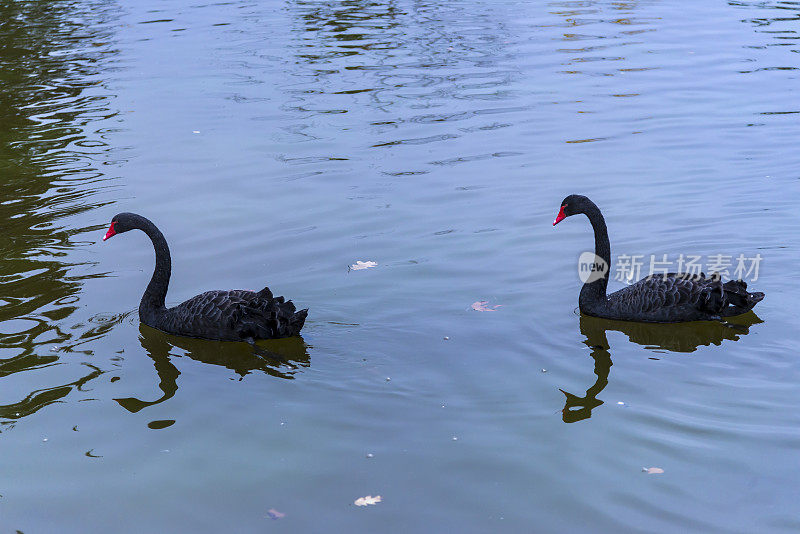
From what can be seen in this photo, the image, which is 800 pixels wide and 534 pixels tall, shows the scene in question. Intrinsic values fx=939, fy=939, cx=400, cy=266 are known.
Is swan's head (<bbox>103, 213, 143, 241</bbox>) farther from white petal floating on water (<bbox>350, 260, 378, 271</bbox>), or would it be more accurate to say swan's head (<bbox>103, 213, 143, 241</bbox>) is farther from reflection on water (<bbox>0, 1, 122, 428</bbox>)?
white petal floating on water (<bbox>350, 260, 378, 271</bbox>)

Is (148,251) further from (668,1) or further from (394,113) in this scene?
(668,1)

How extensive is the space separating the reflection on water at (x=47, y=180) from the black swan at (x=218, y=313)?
0.48m

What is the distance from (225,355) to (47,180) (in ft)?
15.9

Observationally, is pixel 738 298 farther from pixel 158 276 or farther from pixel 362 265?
pixel 158 276

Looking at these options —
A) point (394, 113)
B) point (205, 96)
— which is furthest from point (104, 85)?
point (394, 113)

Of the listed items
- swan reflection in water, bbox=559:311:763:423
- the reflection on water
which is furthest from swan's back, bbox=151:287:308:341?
swan reflection in water, bbox=559:311:763:423

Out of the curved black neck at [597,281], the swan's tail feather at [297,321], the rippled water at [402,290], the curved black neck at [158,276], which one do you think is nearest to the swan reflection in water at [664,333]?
the rippled water at [402,290]

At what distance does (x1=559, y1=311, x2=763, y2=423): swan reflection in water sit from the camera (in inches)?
253

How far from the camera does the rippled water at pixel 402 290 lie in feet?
15.9

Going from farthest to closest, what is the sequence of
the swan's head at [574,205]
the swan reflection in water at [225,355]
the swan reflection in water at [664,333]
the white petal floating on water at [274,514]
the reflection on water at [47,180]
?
the swan's head at [574,205] → the reflection on water at [47,180] → the swan reflection in water at [664,333] → the swan reflection in water at [225,355] → the white petal floating on water at [274,514]

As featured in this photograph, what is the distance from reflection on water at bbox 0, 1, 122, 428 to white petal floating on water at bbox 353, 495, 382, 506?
90.7 inches

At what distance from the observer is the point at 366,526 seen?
4.53 metres

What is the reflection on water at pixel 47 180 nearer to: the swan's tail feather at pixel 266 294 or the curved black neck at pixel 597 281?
the swan's tail feather at pixel 266 294

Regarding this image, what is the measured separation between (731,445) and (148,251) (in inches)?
210
